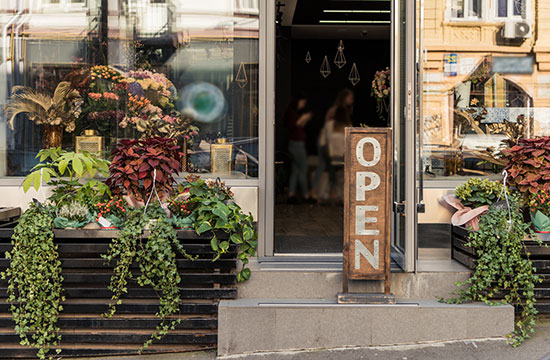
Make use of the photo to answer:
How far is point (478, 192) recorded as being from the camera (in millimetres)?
5398

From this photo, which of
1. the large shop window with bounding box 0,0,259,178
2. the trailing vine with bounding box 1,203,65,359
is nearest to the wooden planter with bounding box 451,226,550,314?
the large shop window with bounding box 0,0,259,178

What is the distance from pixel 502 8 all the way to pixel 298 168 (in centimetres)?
517

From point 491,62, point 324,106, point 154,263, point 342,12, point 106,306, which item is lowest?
point 106,306

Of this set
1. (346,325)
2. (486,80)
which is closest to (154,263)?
(346,325)

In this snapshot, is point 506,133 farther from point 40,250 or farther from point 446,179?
point 40,250

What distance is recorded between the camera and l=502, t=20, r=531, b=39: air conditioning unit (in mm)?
6250

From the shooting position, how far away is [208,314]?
15.4 ft

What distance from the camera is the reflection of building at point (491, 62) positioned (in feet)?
20.4

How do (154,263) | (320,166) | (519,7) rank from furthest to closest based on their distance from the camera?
(320,166)
(519,7)
(154,263)

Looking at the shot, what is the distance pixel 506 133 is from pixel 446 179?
857 millimetres

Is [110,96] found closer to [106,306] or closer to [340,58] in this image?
[106,306]

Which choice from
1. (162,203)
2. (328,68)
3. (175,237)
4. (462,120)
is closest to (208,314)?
(175,237)

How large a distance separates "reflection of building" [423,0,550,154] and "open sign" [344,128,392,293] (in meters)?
1.82

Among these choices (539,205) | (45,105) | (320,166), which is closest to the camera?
(539,205)
